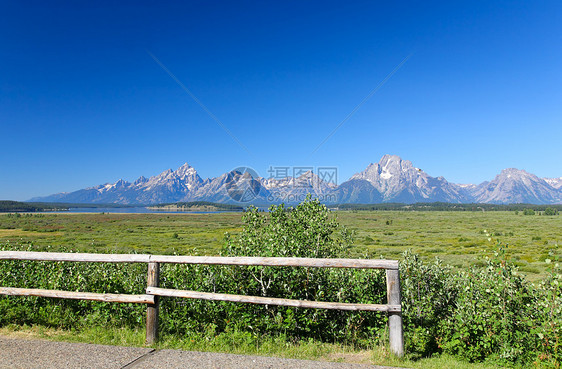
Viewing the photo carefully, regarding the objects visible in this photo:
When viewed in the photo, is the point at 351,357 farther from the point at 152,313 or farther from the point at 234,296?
the point at 152,313

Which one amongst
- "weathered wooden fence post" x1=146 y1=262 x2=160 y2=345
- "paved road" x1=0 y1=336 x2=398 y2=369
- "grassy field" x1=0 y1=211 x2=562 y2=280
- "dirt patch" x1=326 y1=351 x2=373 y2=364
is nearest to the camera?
"paved road" x1=0 y1=336 x2=398 y2=369

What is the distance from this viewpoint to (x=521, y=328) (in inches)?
234

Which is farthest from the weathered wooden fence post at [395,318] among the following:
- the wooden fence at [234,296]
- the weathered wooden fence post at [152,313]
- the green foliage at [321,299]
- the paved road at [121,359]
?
the weathered wooden fence post at [152,313]

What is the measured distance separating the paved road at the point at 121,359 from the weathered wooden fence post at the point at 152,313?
296mm

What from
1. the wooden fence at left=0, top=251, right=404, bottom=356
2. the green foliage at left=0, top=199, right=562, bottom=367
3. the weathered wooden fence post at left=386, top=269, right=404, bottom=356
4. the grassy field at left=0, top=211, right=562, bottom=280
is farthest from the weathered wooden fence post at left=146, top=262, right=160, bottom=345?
the weathered wooden fence post at left=386, top=269, right=404, bottom=356

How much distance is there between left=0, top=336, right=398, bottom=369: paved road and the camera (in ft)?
15.9

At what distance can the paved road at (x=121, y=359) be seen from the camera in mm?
4855

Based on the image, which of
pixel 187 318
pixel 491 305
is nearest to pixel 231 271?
pixel 187 318

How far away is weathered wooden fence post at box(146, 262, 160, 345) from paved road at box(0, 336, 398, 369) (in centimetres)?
30

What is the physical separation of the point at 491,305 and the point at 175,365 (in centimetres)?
519

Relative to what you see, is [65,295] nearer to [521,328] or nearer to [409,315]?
[409,315]

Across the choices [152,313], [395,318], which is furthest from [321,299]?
[152,313]

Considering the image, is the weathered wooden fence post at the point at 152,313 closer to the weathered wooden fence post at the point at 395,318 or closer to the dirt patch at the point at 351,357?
the dirt patch at the point at 351,357

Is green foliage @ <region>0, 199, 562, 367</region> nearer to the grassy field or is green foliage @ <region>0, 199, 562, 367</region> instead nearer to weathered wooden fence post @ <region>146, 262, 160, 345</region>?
weathered wooden fence post @ <region>146, 262, 160, 345</region>
